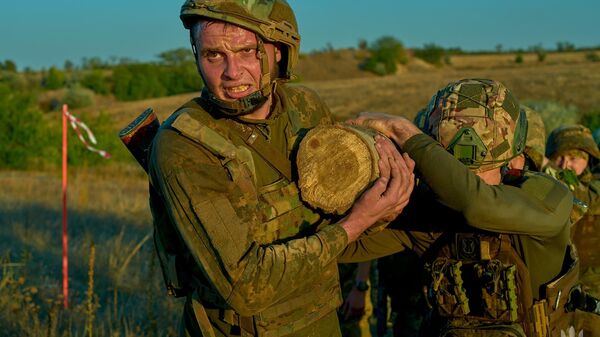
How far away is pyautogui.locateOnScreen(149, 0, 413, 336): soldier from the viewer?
96.2 inches

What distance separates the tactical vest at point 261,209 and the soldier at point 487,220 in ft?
1.41

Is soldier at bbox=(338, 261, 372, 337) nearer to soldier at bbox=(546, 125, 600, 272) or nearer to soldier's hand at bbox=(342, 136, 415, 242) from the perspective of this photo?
soldier at bbox=(546, 125, 600, 272)

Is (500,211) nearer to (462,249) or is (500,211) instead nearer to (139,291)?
(462,249)

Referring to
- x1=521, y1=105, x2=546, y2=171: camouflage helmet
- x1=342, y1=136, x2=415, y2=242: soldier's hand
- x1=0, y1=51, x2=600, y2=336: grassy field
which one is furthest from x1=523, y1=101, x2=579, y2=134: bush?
x1=342, y1=136, x2=415, y2=242: soldier's hand

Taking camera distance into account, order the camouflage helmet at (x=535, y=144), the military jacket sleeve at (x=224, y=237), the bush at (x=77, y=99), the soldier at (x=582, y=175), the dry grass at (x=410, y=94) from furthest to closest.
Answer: the bush at (x=77, y=99), the dry grass at (x=410, y=94), the soldier at (x=582, y=175), the camouflage helmet at (x=535, y=144), the military jacket sleeve at (x=224, y=237)

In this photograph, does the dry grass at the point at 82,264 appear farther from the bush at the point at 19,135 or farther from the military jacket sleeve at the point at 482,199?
the bush at the point at 19,135

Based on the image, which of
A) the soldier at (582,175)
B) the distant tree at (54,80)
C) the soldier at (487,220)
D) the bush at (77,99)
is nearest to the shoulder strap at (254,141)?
the soldier at (487,220)

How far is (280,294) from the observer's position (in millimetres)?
2514

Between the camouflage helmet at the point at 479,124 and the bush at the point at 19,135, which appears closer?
the camouflage helmet at the point at 479,124

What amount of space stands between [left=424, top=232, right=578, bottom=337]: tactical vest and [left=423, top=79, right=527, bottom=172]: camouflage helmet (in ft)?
1.10

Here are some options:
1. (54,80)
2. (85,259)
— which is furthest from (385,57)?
(85,259)

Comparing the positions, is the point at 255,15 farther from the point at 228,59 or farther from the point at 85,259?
the point at 85,259

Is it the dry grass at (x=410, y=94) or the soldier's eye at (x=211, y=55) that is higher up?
the soldier's eye at (x=211, y=55)

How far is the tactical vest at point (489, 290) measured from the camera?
2.87m
